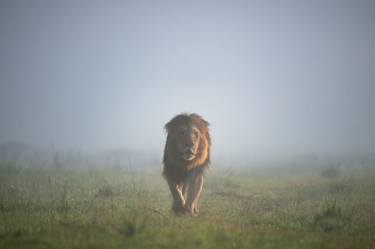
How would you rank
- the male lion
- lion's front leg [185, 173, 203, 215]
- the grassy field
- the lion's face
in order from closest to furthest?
the grassy field
the lion's face
the male lion
lion's front leg [185, 173, 203, 215]

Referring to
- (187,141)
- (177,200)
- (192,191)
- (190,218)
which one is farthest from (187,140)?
(190,218)

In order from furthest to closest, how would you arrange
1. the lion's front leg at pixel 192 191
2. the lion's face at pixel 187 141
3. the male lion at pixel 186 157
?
the lion's front leg at pixel 192 191 < the male lion at pixel 186 157 < the lion's face at pixel 187 141

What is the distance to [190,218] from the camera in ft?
32.2

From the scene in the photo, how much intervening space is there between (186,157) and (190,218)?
4.69 feet

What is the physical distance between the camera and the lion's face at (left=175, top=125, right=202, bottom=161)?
10.4 m

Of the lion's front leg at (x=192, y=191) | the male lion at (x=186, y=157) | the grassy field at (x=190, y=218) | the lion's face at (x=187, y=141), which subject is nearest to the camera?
the grassy field at (x=190, y=218)

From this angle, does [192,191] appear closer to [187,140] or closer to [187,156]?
[187,156]

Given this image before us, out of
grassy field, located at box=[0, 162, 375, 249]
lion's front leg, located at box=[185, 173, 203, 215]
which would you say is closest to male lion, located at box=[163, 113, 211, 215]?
lion's front leg, located at box=[185, 173, 203, 215]

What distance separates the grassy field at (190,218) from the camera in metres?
7.43

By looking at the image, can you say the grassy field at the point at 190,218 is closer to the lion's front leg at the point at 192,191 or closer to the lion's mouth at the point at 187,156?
the lion's front leg at the point at 192,191

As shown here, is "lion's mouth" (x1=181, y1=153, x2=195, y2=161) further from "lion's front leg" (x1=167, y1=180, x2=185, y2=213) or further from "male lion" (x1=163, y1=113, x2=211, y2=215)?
"lion's front leg" (x1=167, y1=180, x2=185, y2=213)

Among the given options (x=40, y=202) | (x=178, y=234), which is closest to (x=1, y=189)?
(x=40, y=202)

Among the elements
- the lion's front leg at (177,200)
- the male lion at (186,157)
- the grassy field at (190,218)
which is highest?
the male lion at (186,157)

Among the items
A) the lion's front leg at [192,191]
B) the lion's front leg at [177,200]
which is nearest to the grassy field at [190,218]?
the lion's front leg at [177,200]
